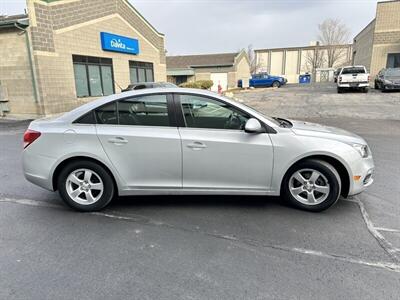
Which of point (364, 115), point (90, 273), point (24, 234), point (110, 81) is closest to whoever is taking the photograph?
point (90, 273)

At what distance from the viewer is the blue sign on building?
16.7m

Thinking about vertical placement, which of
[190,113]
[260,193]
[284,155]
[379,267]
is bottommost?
[379,267]

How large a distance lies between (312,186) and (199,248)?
172 centimetres

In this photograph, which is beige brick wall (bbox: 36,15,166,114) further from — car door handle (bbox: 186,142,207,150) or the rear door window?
car door handle (bbox: 186,142,207,150)

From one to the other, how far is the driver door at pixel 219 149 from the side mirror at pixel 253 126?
0.26ft

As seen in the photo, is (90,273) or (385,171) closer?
(90,273)

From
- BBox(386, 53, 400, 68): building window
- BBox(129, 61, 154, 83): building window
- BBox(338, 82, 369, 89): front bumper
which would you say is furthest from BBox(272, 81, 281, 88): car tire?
BBox(129, 61, 154, 83): building window

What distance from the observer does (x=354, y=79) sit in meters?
20.9

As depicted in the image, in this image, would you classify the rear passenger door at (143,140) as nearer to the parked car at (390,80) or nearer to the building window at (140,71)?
the building window at (140,71)

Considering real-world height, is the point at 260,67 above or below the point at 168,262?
above

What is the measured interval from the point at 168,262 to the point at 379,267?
1985mm

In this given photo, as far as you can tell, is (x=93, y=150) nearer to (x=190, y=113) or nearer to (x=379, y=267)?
(x=190, y=113)

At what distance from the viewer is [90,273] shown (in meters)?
2.66

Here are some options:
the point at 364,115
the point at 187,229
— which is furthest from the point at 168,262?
the point at 364,115
